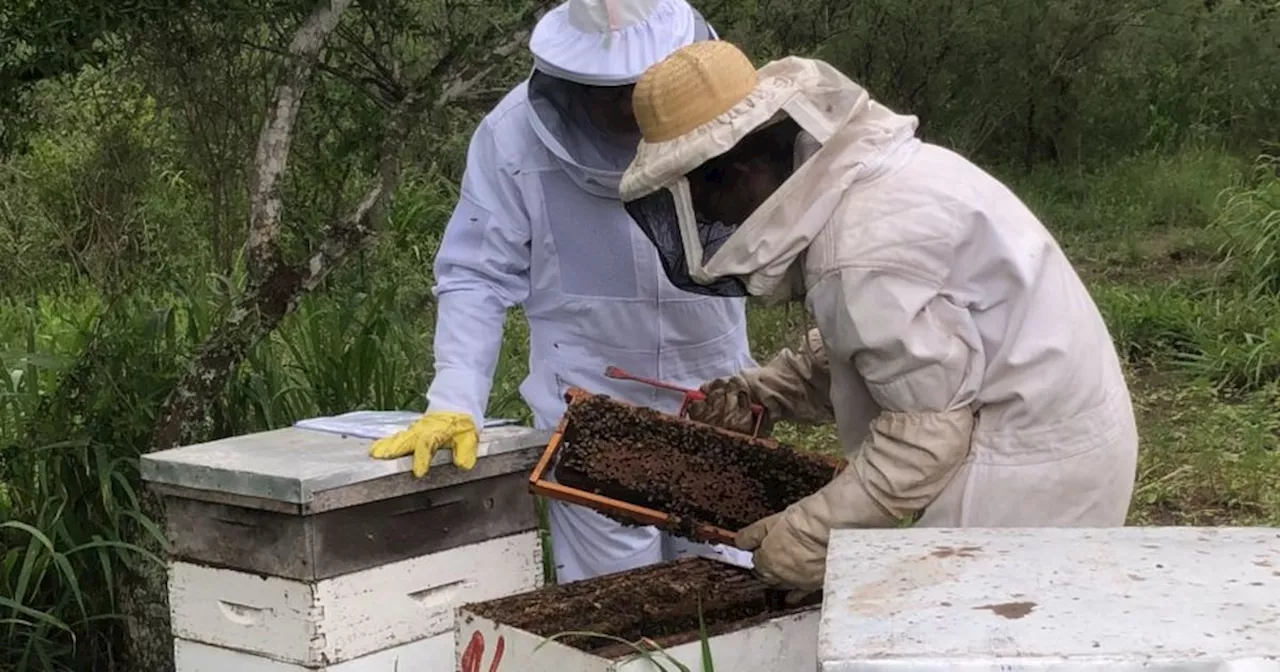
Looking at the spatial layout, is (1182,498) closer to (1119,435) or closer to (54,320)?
(1119,435)

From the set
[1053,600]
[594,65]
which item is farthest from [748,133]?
[1053,600]

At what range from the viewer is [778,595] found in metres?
2.53

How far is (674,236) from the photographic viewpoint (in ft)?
7.71

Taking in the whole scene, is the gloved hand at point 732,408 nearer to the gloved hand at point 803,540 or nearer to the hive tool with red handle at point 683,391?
the hive tool with red handle at point 683,391

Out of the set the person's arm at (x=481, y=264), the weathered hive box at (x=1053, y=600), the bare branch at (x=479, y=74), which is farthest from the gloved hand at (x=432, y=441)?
the bare branch at (x=479, y=74)

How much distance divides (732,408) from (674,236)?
2.02 feet

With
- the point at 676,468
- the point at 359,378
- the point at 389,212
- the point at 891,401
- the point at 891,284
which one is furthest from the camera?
the point at 389,212

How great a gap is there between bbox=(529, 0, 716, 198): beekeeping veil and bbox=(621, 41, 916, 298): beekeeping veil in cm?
56

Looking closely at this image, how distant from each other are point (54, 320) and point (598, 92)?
3251mm

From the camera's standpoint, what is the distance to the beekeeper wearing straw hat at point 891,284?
215 cm

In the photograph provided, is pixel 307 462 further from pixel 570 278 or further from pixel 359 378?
pixel 359 378

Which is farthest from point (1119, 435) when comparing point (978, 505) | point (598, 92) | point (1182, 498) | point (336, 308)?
point (1182, 498)

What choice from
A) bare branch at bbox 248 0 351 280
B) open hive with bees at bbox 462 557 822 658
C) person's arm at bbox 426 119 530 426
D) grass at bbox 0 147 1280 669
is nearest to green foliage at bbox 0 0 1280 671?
grass at bbox 0 147 1280 669

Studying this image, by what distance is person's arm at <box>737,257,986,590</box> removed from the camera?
83.4 inches
